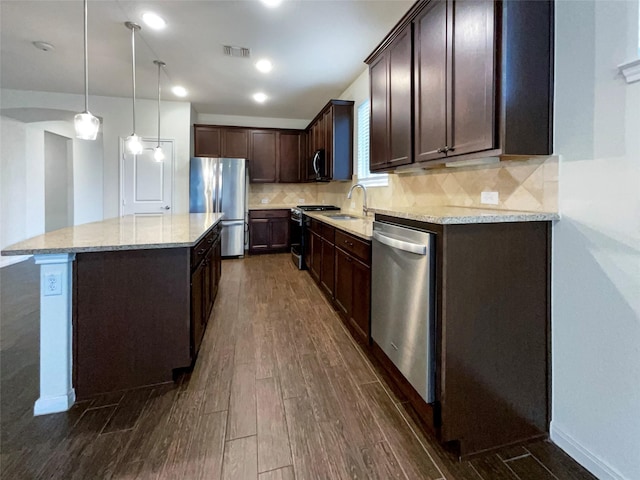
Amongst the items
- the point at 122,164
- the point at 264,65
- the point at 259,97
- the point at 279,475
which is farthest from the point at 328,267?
the point at 122,164

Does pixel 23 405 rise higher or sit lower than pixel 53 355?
lower

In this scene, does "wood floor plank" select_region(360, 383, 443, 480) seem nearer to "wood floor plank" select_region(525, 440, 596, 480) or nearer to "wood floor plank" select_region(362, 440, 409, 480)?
"wood floor plank" select_region(362, 440, 409, 480)

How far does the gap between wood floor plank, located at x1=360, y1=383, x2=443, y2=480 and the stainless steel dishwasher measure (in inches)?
8.4

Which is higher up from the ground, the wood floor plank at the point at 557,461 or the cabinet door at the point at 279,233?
the cabinet door at the point at 279,233

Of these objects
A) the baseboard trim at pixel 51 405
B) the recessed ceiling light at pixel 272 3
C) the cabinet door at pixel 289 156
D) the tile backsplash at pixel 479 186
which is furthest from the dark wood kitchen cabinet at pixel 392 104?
the cabinet door at pixel 289 156

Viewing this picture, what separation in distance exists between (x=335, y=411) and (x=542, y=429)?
1.02 meters

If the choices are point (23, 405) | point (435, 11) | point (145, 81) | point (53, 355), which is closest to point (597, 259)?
point (435, 11)

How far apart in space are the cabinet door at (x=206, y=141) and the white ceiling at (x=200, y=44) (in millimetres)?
958

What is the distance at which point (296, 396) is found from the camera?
6.26 ft

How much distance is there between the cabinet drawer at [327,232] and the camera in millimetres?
3302

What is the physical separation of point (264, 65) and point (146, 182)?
2.99m

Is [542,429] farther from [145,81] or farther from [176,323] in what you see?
[145,81]

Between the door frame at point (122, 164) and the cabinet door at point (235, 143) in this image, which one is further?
the cabinet door at point (235, 143)

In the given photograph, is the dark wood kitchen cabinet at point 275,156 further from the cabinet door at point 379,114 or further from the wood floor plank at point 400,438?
the wood floor plank at point 400,438
